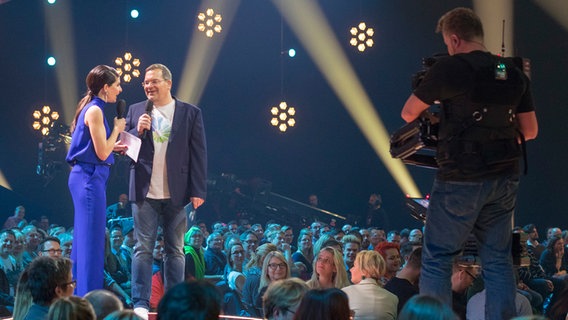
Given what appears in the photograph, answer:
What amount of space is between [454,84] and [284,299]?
1458 millimetres

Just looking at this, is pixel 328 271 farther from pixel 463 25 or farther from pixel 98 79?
pixel 463 25

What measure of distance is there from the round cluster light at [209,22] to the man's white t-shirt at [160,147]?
513 inches

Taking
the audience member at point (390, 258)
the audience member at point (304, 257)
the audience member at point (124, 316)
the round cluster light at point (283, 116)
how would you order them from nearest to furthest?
the audience member at point (124, 316)
the audience member at point (390, 258)
the audience member at point (304, 257)
the round cluster light at point (283, 116)

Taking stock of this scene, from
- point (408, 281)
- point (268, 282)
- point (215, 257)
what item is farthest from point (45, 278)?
point (215, 257)

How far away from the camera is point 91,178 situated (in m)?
6.12

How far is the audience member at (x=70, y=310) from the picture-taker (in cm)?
357

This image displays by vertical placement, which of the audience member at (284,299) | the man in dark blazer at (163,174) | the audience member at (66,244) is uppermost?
the man in dark blazer at (163,174)

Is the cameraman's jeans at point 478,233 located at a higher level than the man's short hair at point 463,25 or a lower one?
lower

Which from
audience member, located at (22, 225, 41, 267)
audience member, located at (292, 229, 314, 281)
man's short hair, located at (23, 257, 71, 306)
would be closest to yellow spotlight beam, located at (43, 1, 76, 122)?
audience member, located at (22, 225, 41, 267)

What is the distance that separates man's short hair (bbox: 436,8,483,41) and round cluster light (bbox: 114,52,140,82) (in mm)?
14480

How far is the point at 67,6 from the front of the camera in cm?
1958

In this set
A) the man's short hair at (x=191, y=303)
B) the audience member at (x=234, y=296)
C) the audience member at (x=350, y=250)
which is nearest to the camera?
the man's short hair at (x=191, y=303)

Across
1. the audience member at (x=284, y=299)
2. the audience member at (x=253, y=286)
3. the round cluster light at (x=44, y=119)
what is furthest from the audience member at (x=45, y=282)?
the round cluster light at (x=44, y=119)

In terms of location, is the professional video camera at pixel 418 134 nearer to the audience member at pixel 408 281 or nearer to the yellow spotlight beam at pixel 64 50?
the audience member at pixel 408 281
